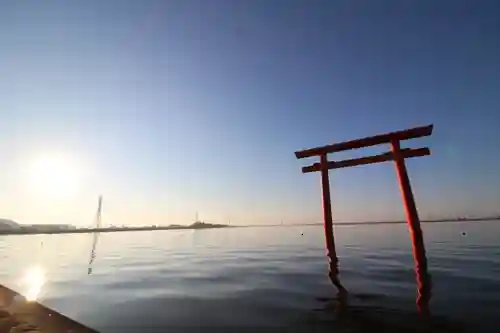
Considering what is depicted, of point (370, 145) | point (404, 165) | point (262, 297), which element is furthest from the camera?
point (370, 145)

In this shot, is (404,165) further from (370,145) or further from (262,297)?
(262,297)

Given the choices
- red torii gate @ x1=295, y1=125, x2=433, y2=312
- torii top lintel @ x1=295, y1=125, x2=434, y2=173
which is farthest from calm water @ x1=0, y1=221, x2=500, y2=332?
torii top lintel @ x1=295, y1=125, x2=434, y2=173

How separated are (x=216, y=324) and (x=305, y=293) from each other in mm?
3944

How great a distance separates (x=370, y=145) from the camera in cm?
1046

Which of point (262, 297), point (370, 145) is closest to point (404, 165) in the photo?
point (370, 145)

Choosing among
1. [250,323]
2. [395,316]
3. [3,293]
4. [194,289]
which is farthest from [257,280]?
[3,293]

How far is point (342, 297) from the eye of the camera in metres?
9.12

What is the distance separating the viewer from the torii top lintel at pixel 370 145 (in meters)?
9.45

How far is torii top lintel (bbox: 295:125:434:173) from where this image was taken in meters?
9.45

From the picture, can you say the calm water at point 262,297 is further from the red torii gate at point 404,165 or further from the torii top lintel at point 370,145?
the torii top lintel at point 370,145

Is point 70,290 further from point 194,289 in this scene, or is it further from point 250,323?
point 250,323

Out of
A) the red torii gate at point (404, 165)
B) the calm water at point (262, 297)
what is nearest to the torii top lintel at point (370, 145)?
the red torii gate at point (404, 165)

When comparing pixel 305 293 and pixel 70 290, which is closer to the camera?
pixel 305 293

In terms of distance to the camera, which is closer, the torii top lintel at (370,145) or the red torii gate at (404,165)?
the red torii gate at (404,165)
